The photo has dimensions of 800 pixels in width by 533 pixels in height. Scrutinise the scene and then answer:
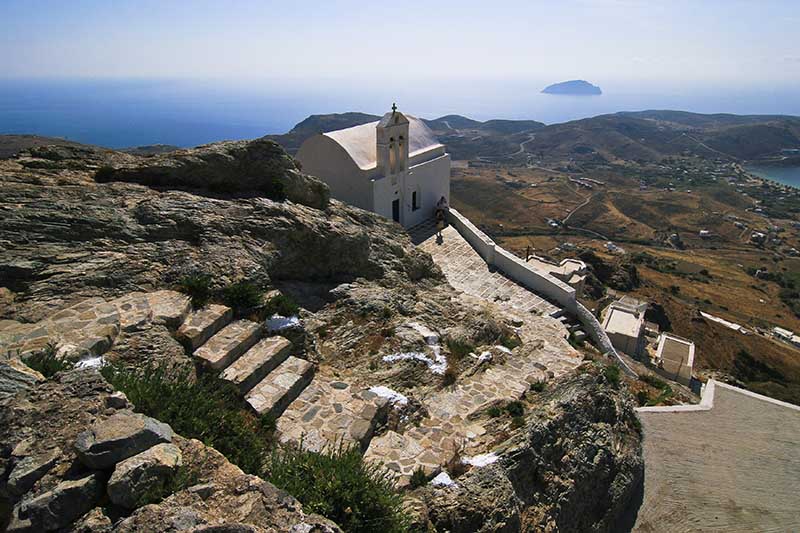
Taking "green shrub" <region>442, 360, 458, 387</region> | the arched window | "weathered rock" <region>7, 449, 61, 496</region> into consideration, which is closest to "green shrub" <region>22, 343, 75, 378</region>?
"weathered rock" <region>7, 449, 61, 496</region>

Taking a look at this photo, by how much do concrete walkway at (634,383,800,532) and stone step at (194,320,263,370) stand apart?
8.92 metres

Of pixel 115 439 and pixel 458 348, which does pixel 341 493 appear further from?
pixel 458 348

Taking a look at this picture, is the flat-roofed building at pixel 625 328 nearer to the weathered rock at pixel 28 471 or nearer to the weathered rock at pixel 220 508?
the weathered rock at pixel 220 508

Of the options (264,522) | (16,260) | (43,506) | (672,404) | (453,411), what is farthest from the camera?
(672,404)

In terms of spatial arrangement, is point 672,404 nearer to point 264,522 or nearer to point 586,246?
point 264,522

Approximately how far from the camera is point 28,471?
3.50 metres

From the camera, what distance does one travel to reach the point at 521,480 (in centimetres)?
698

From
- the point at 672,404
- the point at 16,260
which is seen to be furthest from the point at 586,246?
the point at 16,260

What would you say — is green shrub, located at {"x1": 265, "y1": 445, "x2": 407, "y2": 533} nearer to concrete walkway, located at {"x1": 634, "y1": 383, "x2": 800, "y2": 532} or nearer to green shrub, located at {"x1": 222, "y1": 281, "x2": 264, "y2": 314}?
green shrub, located at {"x1": 222, "y1": 281, "x2": 264, "y2": 314}

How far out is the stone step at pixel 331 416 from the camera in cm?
628

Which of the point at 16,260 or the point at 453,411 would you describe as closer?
the point at 16,260

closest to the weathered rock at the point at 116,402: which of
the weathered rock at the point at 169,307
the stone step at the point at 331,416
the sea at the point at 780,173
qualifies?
the stone step at the point at 331,416

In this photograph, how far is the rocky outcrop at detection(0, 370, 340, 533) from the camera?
331 cm

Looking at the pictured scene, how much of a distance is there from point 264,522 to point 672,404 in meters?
12.6
